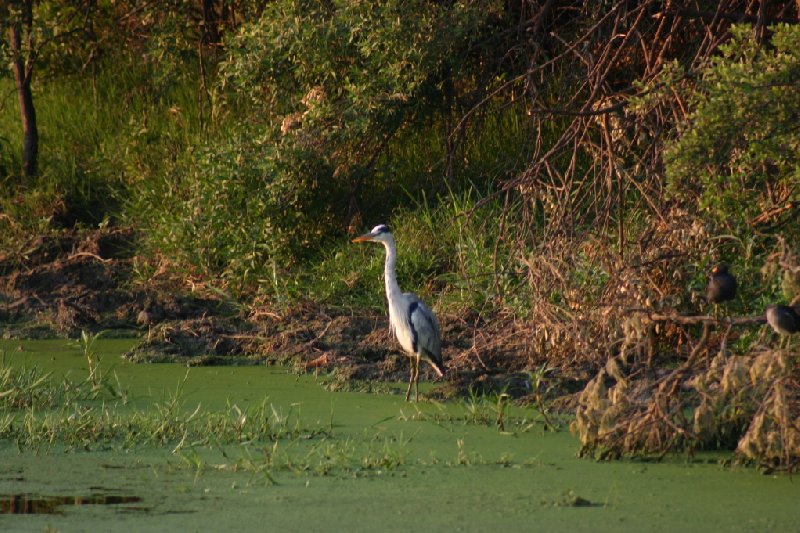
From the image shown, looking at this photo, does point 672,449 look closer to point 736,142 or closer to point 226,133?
point 736,142

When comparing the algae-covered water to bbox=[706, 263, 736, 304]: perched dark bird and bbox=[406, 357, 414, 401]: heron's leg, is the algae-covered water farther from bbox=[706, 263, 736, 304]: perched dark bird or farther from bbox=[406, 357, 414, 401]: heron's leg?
bbox=[706, 263, 736, 304]: perched dark bird

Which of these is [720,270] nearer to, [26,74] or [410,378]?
[410,378]

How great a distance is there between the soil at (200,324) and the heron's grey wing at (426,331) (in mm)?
211

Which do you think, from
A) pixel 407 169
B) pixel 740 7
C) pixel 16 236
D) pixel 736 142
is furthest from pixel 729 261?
pixel 16 236

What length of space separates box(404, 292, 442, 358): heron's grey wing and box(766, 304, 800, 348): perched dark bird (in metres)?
2.29

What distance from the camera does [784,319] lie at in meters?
5.28

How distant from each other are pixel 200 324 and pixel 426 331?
231 centimetres

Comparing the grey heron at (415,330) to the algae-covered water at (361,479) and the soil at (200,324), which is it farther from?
the algae-covered water at (361,479)

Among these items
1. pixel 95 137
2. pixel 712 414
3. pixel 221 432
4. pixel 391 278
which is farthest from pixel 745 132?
pixel 95 137

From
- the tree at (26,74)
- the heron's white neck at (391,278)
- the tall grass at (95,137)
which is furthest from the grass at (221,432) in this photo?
the tree at (26,74)

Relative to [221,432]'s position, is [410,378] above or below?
below

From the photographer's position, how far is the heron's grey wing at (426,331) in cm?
718

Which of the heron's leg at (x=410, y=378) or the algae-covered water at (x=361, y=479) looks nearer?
the algae-covered water at (x=361, y=479)

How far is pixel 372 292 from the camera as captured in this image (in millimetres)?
9188
